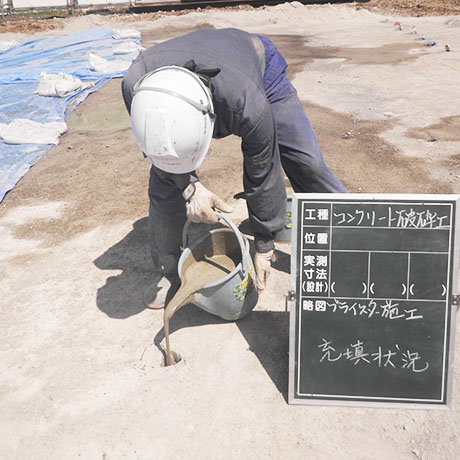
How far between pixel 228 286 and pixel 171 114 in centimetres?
96

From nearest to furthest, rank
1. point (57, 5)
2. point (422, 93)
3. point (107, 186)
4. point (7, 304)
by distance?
point (7, 304), point (107, 186), point (422, 93), point (57, 5)

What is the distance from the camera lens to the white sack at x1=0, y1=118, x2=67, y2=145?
596 cm

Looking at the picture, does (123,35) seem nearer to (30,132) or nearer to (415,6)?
(30,132)

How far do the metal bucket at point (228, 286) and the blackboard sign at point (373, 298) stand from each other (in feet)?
1.46

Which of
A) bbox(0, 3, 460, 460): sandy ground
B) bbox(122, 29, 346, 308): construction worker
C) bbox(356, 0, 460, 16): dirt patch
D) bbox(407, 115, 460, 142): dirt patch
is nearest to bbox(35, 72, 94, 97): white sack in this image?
bbox(0, 3, 460, 460): sandy ground

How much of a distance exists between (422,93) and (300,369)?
19.5 ft

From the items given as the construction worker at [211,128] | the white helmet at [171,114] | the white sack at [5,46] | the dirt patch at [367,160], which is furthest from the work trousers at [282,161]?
the white sack at [5,46]

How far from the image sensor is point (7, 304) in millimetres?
3215

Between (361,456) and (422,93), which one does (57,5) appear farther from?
(361,456)

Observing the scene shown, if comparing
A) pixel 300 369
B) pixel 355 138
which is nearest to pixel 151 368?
pixel 300 369

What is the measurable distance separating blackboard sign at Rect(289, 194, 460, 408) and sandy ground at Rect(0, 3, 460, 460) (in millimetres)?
169

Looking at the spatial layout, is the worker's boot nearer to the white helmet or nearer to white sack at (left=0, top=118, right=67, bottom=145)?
the white helmet

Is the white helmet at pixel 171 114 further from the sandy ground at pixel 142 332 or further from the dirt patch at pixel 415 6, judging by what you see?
the dirt patch at pixel 415 6

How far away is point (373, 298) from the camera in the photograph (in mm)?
2162
